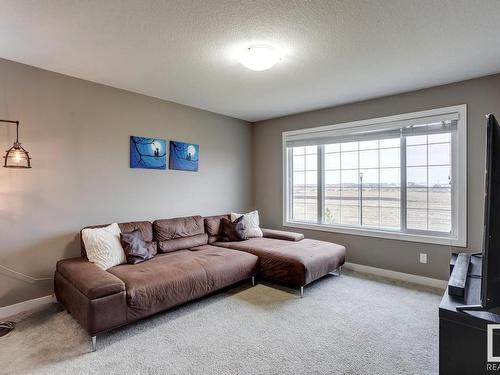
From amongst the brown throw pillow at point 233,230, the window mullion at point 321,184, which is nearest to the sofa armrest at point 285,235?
the brown throw pillow at point 233,230

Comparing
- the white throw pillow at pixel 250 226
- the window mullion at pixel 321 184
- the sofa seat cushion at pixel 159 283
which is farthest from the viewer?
the window mullion at pixel 321 184

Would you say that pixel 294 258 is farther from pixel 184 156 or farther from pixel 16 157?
pixel 16 157

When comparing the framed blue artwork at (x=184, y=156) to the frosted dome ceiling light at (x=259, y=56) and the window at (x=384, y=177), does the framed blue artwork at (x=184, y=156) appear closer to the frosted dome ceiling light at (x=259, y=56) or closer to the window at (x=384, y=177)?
the window at (x=384, y=177)

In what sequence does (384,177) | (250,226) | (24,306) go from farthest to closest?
(250,226)
(384,177)
(24,306)

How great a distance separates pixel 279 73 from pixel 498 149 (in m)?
2.31

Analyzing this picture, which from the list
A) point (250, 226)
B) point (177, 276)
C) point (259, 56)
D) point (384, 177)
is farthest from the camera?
point (250, 226)

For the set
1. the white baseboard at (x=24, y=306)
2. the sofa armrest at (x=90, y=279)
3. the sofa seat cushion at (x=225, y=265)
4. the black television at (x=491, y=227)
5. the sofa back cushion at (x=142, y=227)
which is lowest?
the white baseboard at (x=24, y=306)

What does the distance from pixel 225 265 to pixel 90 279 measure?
4.51ft

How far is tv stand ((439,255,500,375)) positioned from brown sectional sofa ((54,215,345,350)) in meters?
1.90

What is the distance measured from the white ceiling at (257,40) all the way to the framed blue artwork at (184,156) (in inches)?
35.9

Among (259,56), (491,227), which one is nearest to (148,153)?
(259,56)

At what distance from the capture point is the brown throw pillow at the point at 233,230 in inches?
167

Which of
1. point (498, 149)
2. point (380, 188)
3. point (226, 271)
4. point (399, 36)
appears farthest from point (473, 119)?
point (226, 271)

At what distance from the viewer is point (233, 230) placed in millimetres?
4262
